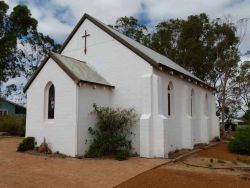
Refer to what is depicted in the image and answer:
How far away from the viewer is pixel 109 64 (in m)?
17.6

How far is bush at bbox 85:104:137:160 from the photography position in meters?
14.7

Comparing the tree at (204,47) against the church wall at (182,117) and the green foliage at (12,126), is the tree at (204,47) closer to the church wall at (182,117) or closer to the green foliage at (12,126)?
the church wall at (182,117)

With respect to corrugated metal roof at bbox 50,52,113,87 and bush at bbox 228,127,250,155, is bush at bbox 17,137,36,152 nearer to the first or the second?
corrugated metal roof at bbox 50,52,113,87

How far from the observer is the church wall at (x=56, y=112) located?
48.1ft

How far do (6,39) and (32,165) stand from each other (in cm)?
2392

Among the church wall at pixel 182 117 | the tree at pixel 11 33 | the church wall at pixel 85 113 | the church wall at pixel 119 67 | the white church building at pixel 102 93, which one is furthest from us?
the tree at pixel 11 33

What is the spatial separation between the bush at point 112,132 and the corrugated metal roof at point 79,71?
157cm

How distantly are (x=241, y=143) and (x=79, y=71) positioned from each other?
10.6 m

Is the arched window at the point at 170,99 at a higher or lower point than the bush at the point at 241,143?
higher

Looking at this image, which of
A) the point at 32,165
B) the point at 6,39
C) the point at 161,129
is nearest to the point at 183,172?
the point at 161,129

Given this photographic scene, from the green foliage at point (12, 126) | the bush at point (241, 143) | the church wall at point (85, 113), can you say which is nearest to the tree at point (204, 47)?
the bush at point (241, 143)

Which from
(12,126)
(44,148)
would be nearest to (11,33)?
(12,126)

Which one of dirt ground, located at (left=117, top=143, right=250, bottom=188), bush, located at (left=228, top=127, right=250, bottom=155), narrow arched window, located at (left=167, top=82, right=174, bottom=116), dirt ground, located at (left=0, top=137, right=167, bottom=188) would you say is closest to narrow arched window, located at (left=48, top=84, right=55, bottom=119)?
dirt ground, located at (left=0, top=137, right=167, bottom=188)

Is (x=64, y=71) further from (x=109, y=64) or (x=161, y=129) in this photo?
(x=161, y=129)
